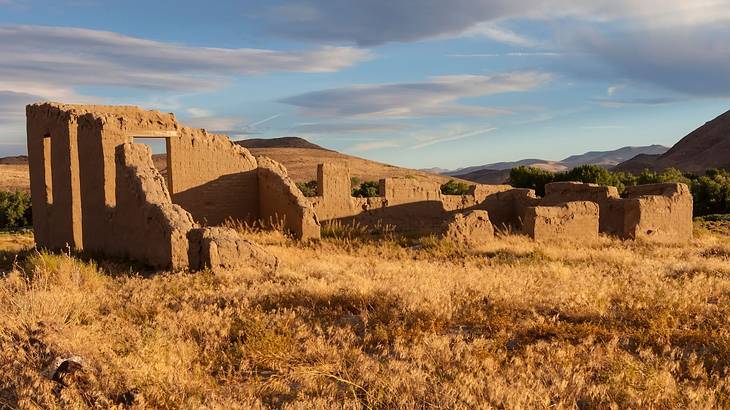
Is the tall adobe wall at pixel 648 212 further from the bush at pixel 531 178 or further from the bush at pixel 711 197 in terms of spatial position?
the bush at pixel 711 197

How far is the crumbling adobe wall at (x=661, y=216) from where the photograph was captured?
1414 cm

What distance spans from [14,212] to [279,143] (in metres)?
55.4

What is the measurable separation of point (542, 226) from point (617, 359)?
8.79 m

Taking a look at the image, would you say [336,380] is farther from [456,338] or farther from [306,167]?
[306,167]

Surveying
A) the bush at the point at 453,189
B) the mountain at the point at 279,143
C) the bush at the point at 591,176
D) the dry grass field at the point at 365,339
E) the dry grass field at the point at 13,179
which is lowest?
the dry grass field at the point at 365,339

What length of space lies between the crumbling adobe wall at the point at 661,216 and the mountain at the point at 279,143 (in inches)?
2775

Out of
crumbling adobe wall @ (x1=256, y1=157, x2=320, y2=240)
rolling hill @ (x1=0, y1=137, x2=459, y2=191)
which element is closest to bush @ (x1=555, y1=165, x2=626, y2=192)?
crumbling adobe wall @ (x1=256, y1=157, x2=320, y2=240)

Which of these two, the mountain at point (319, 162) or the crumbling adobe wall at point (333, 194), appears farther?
the mountain at point (319, 162)

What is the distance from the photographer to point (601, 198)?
15.7 m

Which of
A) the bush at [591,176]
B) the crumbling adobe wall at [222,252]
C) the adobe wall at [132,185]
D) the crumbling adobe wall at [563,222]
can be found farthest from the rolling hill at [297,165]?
the crumbling adobe wall at [222,252]

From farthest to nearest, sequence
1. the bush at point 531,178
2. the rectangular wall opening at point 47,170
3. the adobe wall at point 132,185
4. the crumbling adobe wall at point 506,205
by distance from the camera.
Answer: the bush at point 531,178
the crumbling adobe wall at point 506,205
the rectangular wall opening at point 47,170
the adobe wall at point 132,185

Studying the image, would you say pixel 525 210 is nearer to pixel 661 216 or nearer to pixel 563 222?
pixel 563 222

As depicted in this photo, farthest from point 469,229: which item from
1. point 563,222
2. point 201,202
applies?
point 201,202

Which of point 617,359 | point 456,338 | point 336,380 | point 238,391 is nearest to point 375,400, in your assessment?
point 336,380
